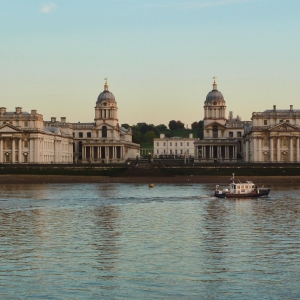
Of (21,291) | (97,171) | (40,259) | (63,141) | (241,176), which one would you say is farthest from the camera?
(63,141)

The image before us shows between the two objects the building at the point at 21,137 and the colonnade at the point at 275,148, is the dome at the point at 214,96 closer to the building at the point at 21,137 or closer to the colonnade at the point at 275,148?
the colonnade at the point at 275,148

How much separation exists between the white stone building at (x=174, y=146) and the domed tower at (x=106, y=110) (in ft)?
82.6

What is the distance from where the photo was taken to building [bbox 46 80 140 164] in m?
165

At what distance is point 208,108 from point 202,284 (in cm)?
13698

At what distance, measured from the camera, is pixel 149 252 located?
3788cm

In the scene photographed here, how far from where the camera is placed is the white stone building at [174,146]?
7520 inches

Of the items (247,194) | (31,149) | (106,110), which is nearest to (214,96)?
(106,110)

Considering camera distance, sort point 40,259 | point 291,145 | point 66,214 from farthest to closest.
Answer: point 291,145 → point 66,214 → point 40,259

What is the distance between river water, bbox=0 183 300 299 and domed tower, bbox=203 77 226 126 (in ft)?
337

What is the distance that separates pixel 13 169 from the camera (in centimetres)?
12469

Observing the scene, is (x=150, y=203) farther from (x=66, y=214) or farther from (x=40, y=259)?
(x=40, y=259)

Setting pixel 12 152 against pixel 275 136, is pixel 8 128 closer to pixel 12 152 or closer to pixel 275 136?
pixel 12 152

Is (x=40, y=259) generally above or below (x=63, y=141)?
below

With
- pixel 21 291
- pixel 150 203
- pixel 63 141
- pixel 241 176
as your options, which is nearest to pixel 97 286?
pixel 21 291
